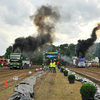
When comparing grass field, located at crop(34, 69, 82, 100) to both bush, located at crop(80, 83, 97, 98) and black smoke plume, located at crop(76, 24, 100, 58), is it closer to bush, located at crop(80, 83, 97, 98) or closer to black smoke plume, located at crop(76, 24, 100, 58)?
bush, located at crop(80, 83, 97, 98)

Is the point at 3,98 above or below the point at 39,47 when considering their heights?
below

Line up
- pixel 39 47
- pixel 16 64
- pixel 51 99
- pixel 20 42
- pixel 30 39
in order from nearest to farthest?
1. pixel 51 99
2. pixel 16 64
3. pixel 20 42
4. pixel 30 39
5. pixel 39 47

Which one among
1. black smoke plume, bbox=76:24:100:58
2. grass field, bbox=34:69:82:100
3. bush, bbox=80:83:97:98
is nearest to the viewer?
bush, bbox=80:83:97:98

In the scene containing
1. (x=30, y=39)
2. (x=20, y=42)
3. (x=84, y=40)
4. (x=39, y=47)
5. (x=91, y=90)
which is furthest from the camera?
(x=84, y=40)

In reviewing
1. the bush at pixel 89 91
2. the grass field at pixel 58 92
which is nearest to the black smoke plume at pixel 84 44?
the grass field at pixel 58 92

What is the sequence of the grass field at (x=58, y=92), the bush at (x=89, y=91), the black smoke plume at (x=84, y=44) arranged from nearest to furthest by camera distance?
the bush at (x=89, y=91) < the grass field at (x=58, y=92) < the black smoke plume at (x=84, y=44)

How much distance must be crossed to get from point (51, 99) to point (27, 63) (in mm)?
38899

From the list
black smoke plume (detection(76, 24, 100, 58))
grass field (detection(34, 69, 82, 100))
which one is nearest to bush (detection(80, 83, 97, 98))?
grass field (detection(34, 69, 82, 100))

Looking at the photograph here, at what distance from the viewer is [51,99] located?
736 cm

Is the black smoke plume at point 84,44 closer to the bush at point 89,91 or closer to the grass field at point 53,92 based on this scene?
the grass field at point 53,92

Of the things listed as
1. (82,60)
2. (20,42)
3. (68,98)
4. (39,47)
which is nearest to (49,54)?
(39,47)

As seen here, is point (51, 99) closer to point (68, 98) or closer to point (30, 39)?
point (68, 98)

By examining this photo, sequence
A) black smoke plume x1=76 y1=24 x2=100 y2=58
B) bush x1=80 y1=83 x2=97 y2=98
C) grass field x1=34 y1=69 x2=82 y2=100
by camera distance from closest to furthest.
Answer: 1. bush x1=80 y1=83 x2=97 y2=98
2. grass field x1=34 y1=69 x2=82 y2=100
3. black smoke plume x1=76 y1=24 x2=100 y2=58

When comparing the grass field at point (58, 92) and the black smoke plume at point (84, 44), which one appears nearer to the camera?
the grass field at point (58, 92)
